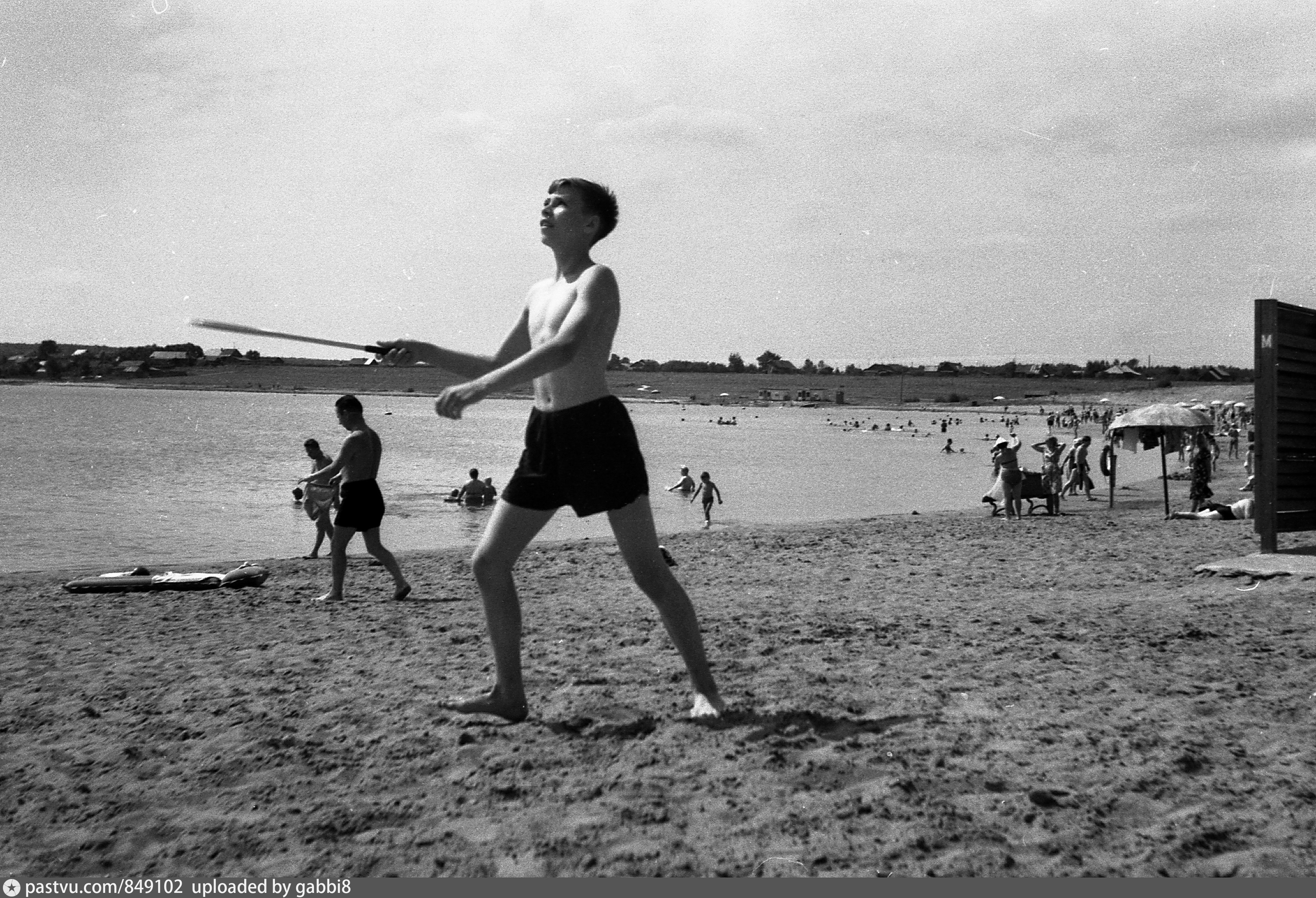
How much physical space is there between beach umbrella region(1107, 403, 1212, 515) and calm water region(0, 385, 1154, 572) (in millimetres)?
4179

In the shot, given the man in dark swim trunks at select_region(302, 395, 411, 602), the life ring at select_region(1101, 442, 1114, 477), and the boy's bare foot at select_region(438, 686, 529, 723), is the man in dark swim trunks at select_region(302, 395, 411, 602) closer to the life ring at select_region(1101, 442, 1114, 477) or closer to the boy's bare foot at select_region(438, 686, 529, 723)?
the boy's bare foot at select_region(438, 686, 529, 723)

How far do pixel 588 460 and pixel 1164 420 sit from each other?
16.6 m

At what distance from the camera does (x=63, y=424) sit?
79.4 metres

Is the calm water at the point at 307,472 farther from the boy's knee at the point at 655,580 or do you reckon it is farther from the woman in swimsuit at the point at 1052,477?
the boy's knee at the point at 655,580

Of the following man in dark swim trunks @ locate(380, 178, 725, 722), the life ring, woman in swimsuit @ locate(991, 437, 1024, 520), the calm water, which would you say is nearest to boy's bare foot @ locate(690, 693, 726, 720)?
man in dark swim trunks @ locate(380, 178, 725, 722)

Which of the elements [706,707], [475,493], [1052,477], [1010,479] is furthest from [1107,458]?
[706,707]

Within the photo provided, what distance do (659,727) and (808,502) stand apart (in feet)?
73.3

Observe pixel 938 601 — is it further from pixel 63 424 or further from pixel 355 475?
pixel 63 424

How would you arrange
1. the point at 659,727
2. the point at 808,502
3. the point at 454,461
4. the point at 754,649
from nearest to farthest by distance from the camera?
the point at 659,727, the point at 754,649, the point at 808,502, the point at 454,461

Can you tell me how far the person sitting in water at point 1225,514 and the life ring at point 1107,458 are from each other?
2.87 metres

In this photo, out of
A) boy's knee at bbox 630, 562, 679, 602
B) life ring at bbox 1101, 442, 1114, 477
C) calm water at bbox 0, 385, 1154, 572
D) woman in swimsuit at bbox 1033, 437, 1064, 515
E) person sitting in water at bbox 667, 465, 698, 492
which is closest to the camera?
boy's knee at bbox 630, 562, 679, 602

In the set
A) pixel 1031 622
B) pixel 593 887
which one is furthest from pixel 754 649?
pixel 593 887

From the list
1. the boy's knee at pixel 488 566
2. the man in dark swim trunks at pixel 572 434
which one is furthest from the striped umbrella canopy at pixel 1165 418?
the boy's knee at pixel 488 566

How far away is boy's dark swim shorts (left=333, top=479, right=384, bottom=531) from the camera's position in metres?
8.02
